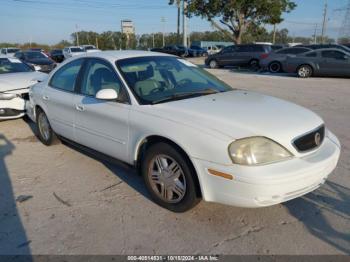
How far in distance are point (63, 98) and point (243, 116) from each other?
2681 mm

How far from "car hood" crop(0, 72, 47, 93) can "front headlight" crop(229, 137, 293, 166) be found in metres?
5.02

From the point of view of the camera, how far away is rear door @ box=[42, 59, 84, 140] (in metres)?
4.41

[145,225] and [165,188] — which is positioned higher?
[165,188]

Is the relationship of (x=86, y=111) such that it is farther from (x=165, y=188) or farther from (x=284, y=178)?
(x=284, y=178)

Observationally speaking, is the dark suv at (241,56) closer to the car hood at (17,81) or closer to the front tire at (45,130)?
the car hood at (17,81)

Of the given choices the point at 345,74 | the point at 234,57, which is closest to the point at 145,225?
the point at 345,74

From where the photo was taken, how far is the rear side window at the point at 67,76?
4446mm

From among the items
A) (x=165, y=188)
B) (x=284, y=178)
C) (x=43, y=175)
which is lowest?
(x=43, y=175)

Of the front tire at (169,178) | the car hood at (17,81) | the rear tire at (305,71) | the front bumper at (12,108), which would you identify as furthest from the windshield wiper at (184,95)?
the rear tire at (305,71)

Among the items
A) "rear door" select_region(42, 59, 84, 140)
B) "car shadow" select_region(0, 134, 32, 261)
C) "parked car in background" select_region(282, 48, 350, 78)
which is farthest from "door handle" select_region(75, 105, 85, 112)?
"parked car in background" select_region(282, 48, 350, 78)

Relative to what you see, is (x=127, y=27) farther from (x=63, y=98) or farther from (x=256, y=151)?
(x=256, y=151)

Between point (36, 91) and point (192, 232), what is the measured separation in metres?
3.76

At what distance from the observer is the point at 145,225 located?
310 centimetres

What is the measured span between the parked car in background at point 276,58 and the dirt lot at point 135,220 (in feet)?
48.0
